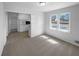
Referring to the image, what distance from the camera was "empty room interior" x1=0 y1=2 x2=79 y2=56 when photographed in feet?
11.7

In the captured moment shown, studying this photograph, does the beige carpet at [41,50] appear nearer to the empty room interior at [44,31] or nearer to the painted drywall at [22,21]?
the empty room interior at [44,31]

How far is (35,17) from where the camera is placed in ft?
22.0

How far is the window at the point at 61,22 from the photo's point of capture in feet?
17.3

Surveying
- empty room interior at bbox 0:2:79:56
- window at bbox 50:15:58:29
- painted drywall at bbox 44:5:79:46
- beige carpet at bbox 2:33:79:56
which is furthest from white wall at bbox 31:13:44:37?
beige carpet at bbox 2:33:79:56

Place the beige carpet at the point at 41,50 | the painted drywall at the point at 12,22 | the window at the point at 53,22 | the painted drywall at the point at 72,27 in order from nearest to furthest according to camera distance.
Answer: the beige carpet at the point at 41,50 < the painted drywall at the point at 72,27 < the window at the point at 53,22 < the painted drywall at the point at 12,22

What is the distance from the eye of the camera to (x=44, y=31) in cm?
777

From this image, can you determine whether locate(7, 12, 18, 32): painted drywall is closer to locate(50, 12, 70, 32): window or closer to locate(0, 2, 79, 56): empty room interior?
locate(0, 2, 79, 56): empty room interior

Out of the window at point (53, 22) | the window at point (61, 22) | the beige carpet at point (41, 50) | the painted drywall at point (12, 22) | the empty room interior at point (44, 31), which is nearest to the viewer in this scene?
the beige carpet at point (41, 50)

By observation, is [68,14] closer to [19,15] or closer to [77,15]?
[77,15]

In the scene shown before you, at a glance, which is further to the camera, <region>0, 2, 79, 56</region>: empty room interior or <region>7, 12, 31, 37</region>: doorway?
Answer: <region>7, 12, 31, 37</region>: doorway

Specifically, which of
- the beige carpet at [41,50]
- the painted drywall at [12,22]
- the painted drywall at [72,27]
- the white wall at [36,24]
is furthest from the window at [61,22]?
the painted drywall at [12,22]

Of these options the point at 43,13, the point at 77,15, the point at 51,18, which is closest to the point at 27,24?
the point at 43,13

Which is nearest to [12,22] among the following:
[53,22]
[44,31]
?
[44,31]

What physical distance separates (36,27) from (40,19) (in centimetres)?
84
